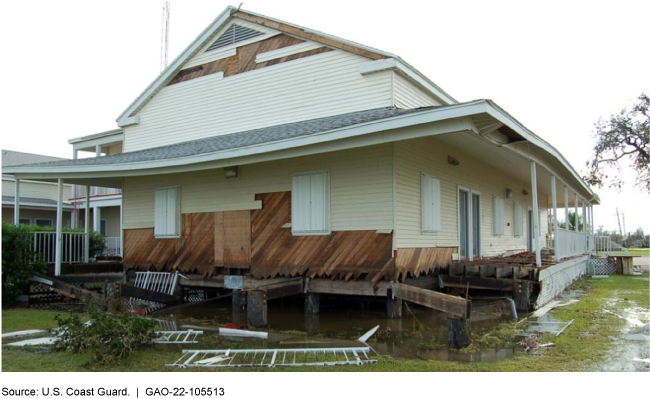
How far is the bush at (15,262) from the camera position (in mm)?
12156

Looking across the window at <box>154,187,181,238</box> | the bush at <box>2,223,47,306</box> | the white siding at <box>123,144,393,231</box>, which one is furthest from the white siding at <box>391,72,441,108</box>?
the bush at <box>2,223,47,306</box>

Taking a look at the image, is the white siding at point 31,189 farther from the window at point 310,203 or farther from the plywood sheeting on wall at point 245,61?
the window at point 310,203

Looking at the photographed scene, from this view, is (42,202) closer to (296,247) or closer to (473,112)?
(296,247)

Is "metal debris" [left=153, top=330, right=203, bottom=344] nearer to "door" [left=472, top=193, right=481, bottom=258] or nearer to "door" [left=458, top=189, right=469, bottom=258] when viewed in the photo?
"door" [left=458, top=189, right=469, bottom=258]

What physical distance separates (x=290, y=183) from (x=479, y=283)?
15.1 ft

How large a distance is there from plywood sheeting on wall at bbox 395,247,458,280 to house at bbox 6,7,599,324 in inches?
1.9

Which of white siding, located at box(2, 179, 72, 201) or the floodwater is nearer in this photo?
the floodwater

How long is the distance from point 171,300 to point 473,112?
8.43m

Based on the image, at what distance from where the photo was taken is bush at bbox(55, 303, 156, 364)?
6.41m

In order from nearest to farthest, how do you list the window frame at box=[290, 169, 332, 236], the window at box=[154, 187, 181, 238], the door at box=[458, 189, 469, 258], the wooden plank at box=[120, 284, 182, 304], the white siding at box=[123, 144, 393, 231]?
1. the white siding at box=[123, 144, 393, 231]
2. the window frame at box=[290, 169, 332, 236]
3. the wooden plank at box=[120, 284, 182, 304]
4. the window at box=[154, 187, 181, 238]
5. the door at box=[458, 189, 469, 258]

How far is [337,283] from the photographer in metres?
10.6

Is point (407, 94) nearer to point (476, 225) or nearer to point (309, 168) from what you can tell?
point (309, 168)

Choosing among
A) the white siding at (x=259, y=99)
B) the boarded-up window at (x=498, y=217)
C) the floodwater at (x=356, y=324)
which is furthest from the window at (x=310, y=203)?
the boarded-up window at (x=498, y=217)

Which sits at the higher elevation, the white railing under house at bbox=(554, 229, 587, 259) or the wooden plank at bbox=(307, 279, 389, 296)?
the white railing under house at bbox=(554, 229, 587, 259)
